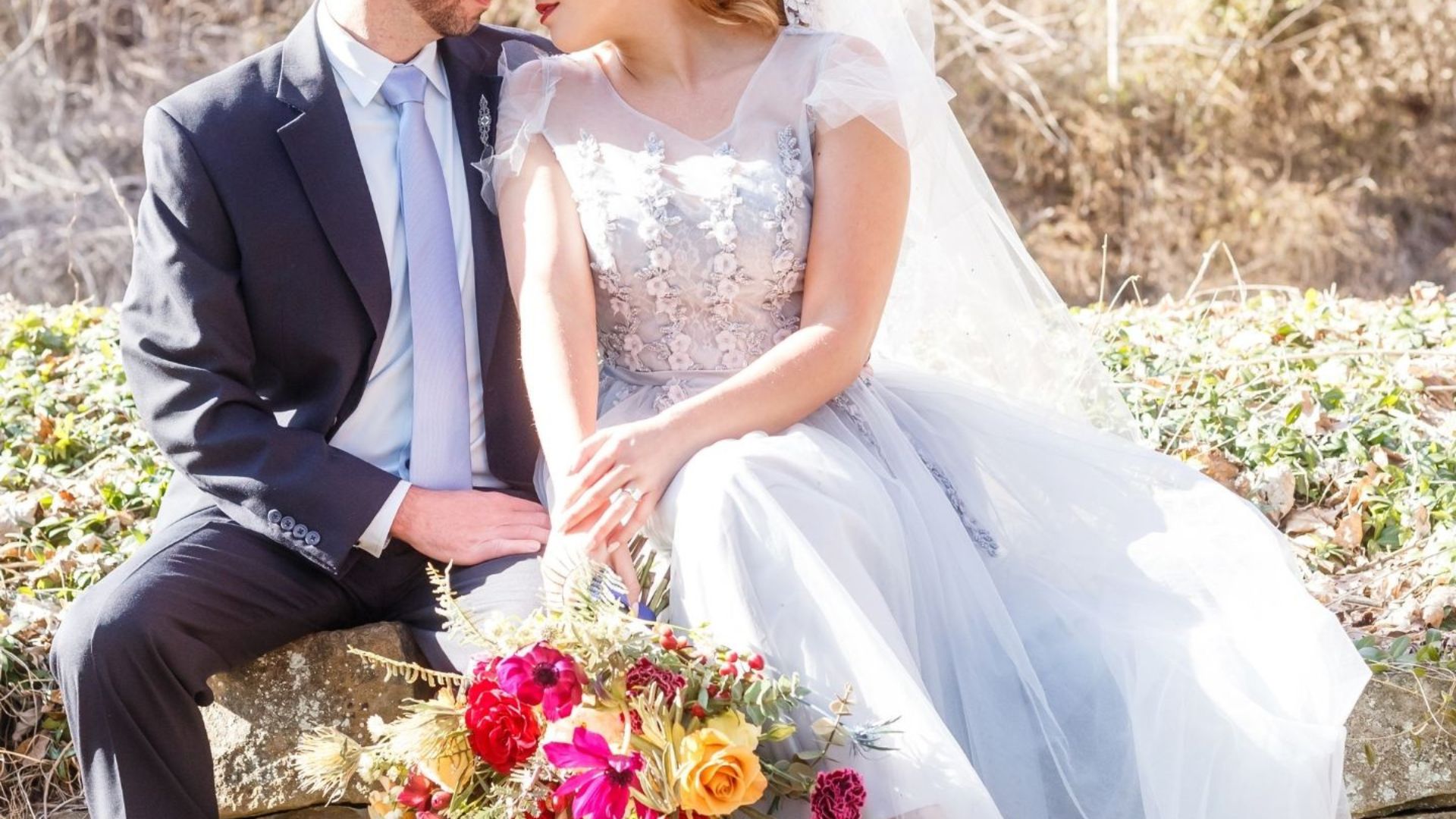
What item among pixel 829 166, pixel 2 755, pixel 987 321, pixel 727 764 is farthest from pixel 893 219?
pixel 2 755

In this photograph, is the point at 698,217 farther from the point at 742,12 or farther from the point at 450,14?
the point at 450,14

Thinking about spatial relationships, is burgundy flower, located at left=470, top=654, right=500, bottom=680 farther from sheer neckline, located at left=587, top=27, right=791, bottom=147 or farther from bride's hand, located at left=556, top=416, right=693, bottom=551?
sheer neckline, located at left=587, top=27, right=791, bottom=147

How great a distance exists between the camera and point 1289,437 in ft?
11.4

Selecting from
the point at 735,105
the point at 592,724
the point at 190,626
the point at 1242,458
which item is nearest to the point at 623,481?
the point at 592,724

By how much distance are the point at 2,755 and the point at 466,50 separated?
1.71 m

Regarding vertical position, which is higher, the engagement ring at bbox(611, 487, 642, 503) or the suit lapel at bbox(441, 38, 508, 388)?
the suit lapel at bbox(441, 38, 508, 388)

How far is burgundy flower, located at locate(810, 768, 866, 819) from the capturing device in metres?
1.86

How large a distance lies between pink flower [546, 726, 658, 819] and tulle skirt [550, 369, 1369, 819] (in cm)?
30

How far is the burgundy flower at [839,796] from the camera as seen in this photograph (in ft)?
6.11

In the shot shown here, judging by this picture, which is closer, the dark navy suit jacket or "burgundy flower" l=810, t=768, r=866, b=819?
"burgundy flower" l=810, t=768, r=866, b=819

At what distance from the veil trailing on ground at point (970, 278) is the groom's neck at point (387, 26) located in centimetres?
76

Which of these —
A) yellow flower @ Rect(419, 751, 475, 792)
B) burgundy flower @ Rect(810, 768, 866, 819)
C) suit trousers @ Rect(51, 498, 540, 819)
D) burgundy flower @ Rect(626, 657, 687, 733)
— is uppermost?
burgundy flower @ Rect(626, 657, 687, 733)

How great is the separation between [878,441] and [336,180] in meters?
1.13

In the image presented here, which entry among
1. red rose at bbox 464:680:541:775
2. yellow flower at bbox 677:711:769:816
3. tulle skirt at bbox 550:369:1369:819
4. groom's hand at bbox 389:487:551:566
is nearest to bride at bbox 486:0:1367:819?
tulle skirt at bbox 550:369:1369:819
